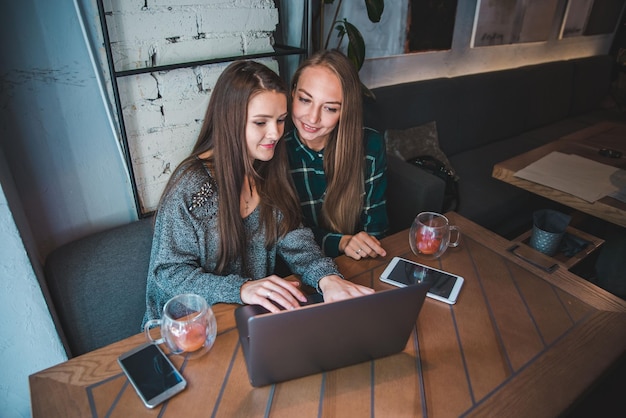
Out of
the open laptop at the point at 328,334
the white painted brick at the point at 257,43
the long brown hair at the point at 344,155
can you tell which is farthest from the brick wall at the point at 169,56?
the open laptop at the point at 328,334

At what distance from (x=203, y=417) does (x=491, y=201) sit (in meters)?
2.07

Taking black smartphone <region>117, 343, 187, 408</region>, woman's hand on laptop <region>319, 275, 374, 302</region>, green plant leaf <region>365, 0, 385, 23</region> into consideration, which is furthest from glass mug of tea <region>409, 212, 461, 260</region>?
green plant leaf <region>365, 0, 385, 23</region>

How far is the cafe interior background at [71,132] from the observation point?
114cm

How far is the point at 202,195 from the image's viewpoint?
3.68ft

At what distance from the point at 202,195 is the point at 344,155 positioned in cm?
59

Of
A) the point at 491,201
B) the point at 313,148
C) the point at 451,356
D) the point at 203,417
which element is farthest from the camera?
the point at 491,201

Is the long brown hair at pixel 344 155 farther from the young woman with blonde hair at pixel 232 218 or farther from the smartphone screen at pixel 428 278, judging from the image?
the smartphone screen at pixel 428 278

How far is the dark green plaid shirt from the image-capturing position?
159 centimetres

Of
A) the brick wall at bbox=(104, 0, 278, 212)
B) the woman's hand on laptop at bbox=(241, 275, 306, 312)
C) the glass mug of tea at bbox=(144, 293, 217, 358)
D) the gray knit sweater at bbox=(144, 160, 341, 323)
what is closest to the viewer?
the glass mug of tea at bbox=(144, 293, 217, 358)

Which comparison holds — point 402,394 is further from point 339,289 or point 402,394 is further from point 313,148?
point 313,148

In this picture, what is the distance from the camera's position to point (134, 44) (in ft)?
4.33

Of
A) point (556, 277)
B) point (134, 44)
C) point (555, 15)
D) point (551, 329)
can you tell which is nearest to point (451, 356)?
point (551, 329)

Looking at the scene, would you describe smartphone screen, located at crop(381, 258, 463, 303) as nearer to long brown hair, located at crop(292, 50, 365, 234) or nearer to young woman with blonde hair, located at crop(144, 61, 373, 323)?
young woman with blonde hair, located at crop(144, 61, 373, 323)

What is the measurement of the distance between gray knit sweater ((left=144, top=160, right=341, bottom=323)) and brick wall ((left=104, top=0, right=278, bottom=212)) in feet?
1.38
